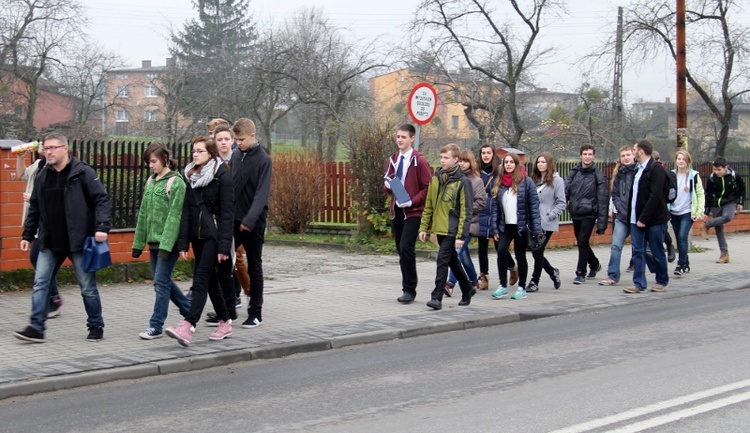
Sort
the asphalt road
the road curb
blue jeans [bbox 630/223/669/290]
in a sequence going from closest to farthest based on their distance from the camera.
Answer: the asphalt road, the road curb, blue jeans [bbox 630/223/669/290]

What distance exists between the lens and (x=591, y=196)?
12.0 m

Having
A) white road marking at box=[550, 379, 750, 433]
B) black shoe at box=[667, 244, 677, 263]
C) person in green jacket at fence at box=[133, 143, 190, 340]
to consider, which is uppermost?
person in green jacket at fence at box=[133, 143, 190, 340]

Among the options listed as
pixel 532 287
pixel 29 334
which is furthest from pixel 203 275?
pixel 532 287

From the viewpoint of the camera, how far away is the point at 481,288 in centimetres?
1157

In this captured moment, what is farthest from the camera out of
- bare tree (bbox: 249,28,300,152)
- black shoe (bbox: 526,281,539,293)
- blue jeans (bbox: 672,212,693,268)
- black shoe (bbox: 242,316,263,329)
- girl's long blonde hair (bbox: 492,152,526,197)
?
bare tree (bbox: 249,28,300,152)

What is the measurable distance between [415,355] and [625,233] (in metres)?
4.90

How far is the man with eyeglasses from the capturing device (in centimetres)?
756

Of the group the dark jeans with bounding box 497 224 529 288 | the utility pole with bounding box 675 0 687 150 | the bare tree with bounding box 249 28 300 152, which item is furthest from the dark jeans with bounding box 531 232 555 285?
the bare tree with bounding box 249 28 300 152

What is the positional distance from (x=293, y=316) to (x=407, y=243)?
153cm

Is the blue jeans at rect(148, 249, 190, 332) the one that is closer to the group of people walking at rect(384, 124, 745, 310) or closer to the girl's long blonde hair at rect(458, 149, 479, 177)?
the group of people walking at rect(384, 124, 745, 310)

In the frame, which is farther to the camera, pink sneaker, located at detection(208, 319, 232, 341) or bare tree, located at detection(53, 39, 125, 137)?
bare tree, located at detection(53, 39, 125, 137)

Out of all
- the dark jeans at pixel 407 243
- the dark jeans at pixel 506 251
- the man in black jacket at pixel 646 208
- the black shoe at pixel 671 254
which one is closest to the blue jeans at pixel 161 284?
the dark jeans at pixel 407 243

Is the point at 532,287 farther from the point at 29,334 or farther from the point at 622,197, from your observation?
the point at 29,334

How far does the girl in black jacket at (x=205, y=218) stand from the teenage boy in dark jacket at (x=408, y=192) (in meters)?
2.61
